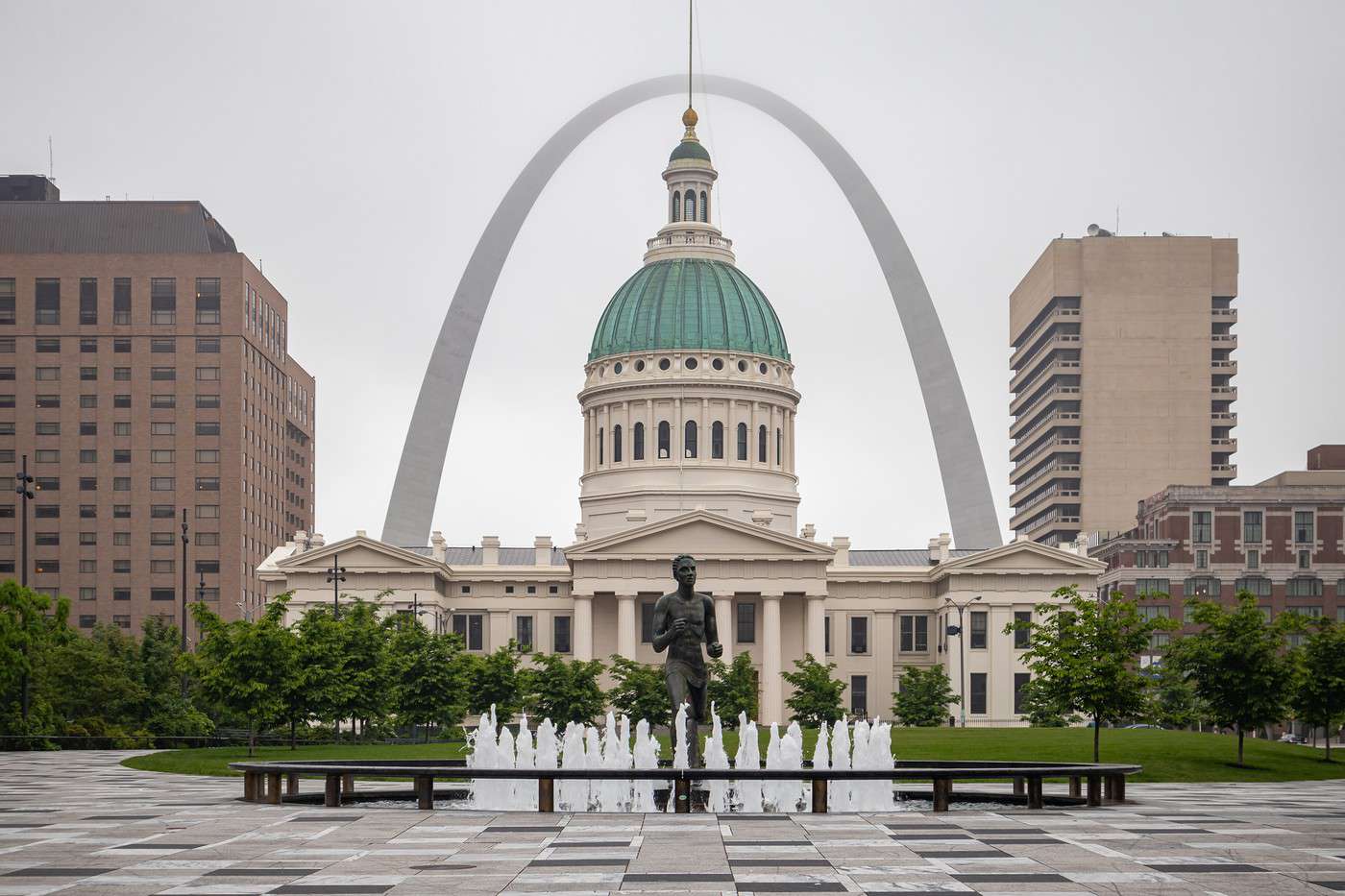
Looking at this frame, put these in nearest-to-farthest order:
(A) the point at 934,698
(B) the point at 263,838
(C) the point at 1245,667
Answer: (B) the point at 263,838 < (C) the point at 1245,667 < (A) the point at 934,698

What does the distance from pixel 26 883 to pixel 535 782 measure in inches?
637

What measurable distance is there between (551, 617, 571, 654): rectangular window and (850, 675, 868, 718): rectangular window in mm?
19487

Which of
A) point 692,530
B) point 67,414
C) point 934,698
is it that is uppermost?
point 67,414

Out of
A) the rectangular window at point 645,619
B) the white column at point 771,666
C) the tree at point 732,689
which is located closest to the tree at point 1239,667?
the tree at point 732,689

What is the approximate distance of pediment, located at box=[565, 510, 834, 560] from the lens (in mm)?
121438

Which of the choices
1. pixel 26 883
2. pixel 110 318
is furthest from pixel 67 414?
pixel 26 883

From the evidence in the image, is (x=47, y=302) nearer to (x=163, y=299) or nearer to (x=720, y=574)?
(x=163, y=299)

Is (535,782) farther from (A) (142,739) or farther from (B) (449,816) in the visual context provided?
(A) (142,739)

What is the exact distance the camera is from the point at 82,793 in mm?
37938

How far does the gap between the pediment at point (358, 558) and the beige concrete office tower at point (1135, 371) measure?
68.7 meters

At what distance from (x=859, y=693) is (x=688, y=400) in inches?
1124

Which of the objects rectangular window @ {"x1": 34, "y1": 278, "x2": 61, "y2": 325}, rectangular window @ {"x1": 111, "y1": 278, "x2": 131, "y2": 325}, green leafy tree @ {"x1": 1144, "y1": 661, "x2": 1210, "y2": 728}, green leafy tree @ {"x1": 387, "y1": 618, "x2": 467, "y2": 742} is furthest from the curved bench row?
rectangular window @ {"x1": 34, "y1": 278, "x2": 61, "y2": 325}

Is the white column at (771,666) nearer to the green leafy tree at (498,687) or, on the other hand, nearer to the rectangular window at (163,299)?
the green leafy tree at (498,687)

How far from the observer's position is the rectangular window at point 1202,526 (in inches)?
5251
